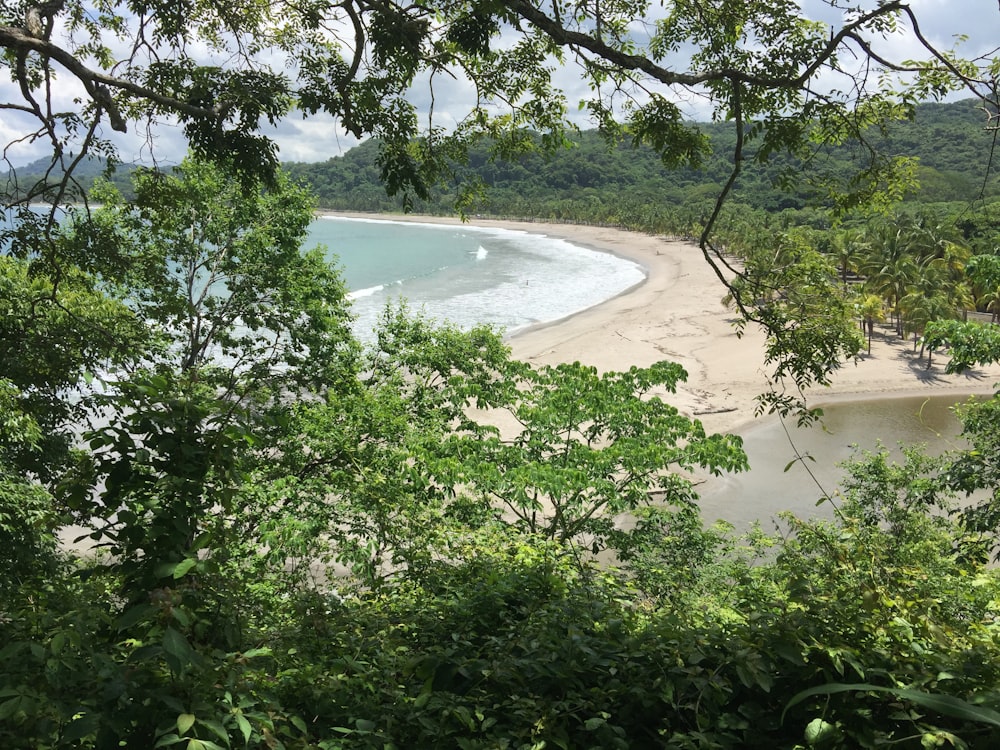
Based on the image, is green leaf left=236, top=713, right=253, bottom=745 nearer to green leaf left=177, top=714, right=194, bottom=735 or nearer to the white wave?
green leaf left=177, top=714, right=194, bottom=735

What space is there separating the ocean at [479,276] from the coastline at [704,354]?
2.64 m

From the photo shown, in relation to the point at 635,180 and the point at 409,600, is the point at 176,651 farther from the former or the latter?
the point at 635,180

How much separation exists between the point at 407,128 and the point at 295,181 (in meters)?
7.77

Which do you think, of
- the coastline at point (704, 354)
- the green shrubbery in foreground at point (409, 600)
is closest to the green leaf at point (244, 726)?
the green shrubbery in foreground at point (409, 600)

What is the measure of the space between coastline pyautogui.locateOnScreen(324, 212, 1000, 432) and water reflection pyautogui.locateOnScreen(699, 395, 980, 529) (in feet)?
3.37

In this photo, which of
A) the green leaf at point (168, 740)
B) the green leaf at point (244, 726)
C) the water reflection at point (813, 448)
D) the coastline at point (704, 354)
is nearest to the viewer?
the green leaf at point (168, 740)

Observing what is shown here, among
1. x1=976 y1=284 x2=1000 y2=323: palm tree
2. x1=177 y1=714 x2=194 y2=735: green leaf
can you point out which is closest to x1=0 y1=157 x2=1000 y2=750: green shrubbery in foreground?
x1=177 y1=714 x2=194 y2=735: green leaf

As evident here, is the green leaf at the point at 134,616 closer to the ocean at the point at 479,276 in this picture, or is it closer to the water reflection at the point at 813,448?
the water reflection at the point at 813,448

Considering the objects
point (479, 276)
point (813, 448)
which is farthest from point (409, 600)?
point (479, 276)

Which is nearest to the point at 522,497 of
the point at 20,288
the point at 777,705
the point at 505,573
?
the point at 505,573

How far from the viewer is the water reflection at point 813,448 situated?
1608 cm

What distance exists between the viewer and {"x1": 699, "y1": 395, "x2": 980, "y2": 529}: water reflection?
52.7ft

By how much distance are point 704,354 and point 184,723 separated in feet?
99.7

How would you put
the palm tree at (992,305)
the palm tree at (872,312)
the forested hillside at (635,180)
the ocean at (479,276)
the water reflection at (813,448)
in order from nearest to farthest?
the water reflection at (813,448), the palm tree at (872,312), the palm tree at (992,305), the ocean at (479,276), the forested hillside at (635,180)
